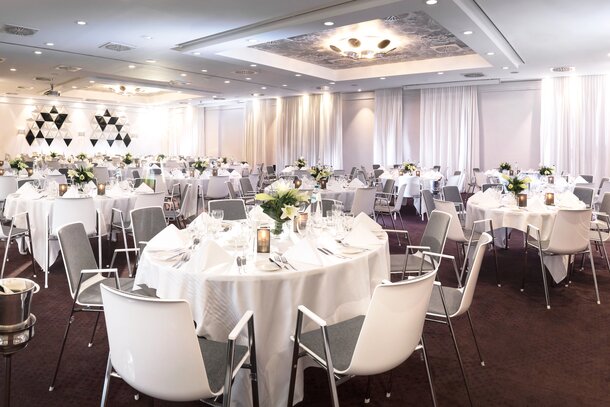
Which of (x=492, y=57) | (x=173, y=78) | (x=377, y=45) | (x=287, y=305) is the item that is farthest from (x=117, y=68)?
(x=287, y=305)

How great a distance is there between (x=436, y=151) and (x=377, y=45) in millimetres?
5726

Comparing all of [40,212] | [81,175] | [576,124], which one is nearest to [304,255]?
[40,212]

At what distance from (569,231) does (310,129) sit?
13.4 meters

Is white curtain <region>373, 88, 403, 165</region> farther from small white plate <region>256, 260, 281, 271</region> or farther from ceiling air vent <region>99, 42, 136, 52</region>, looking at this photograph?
small white plate <region>256, 260, 281, 271</region>

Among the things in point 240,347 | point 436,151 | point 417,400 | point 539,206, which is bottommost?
point 417,400

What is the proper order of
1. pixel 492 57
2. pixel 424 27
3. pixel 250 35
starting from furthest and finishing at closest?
pixel 492 57 → pixel 424 27 → pixel 250 35

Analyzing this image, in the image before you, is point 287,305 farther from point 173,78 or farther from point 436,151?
point 436,151

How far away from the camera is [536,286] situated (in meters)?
5.16

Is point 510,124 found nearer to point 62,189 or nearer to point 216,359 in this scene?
point 62,189

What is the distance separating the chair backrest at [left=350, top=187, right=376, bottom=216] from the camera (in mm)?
6673

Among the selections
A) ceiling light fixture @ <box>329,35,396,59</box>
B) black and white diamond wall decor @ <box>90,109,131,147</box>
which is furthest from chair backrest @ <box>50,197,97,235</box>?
black and white diamond wall decor @ <box>90,109,131,147</box>

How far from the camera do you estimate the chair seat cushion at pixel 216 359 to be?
204 centimetres

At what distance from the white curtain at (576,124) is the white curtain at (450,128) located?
6.21ft

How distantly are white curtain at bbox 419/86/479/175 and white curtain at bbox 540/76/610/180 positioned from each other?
1894mm
